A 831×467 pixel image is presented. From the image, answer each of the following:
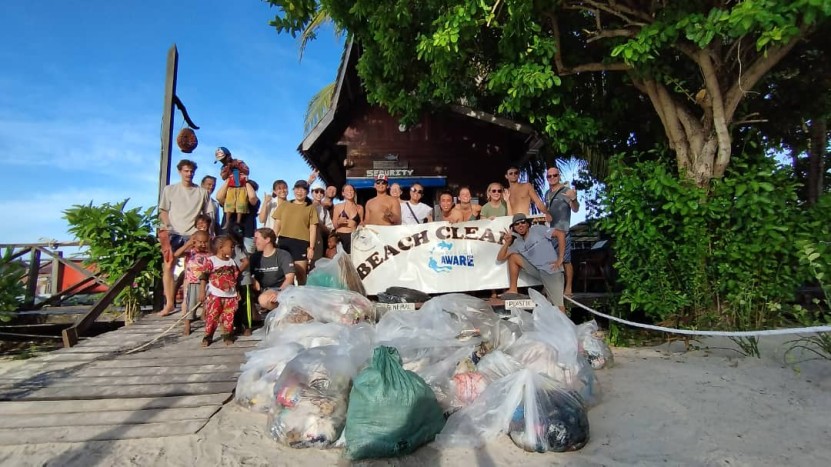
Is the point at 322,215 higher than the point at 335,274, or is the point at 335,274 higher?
the point at 322,215

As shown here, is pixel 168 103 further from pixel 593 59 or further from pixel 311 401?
pixel 593 59

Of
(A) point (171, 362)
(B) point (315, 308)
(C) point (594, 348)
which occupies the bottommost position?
(A) point (171, 362)

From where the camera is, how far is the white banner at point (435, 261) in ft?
20.1

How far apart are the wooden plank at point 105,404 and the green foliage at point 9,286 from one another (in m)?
3.72

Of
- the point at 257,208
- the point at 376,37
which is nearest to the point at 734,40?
the point at 376,37

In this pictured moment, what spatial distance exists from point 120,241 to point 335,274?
11.5 feet

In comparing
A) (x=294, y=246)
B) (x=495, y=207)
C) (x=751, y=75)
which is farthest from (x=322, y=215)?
(x=751, y=75)

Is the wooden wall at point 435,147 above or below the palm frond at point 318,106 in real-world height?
below

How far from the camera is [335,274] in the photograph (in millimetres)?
5355

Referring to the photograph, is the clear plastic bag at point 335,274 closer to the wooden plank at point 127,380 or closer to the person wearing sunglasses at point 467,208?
the wooden plank at point 127,380

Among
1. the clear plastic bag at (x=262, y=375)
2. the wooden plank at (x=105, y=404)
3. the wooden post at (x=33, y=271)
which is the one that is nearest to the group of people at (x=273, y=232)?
the wooden plank at (x=105, y=404)

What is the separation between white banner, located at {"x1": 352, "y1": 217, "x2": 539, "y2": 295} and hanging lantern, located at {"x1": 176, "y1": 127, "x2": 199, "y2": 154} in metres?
3.95

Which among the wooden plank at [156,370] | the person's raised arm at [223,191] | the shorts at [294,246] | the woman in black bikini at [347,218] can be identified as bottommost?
the wooden plank at [156,370]

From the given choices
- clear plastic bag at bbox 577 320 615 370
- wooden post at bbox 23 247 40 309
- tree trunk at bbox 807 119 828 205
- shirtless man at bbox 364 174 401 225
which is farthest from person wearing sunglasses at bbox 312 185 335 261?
tree trunk at bbox 807 119 828 205
